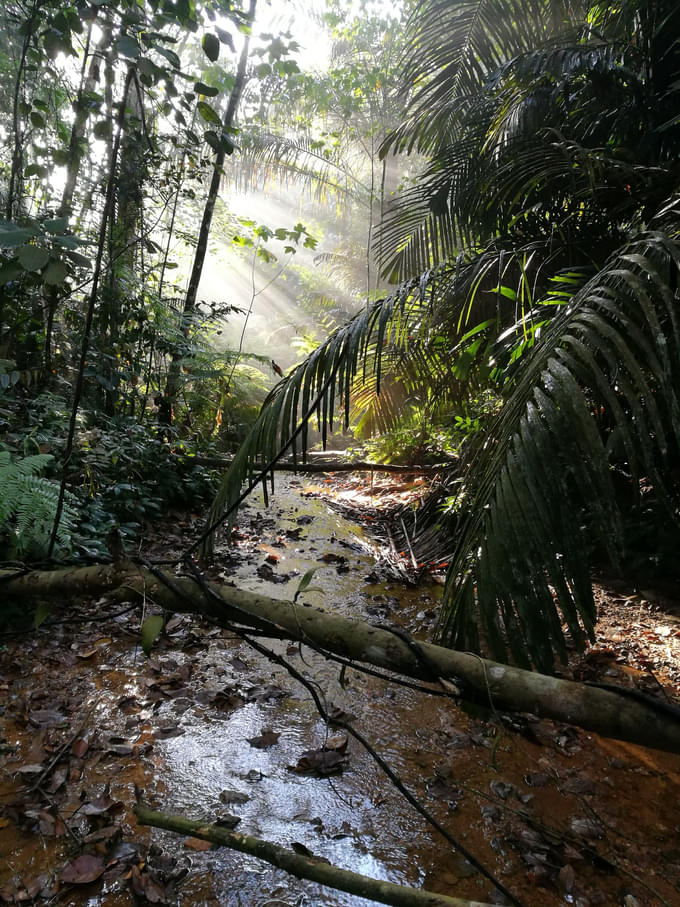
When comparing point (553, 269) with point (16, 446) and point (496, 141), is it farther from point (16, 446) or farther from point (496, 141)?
point (16, 446)

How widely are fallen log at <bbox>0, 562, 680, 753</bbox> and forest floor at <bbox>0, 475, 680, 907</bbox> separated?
16cm

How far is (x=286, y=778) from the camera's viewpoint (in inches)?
75.7

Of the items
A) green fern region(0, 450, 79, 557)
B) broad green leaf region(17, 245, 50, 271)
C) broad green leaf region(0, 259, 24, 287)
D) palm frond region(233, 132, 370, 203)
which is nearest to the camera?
broad green leaf region(17, 245, 50, 271)

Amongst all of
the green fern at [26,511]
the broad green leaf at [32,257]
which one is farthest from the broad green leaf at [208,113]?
the green fern at [26,511]

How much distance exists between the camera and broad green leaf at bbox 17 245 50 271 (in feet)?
4.66

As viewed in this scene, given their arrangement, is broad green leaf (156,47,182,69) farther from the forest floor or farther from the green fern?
the green fern

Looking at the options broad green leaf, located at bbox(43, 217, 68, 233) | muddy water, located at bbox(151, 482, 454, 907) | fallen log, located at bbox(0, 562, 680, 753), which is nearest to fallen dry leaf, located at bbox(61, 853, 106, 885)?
muddy water, located at bbox(151, 482, 454, 907)

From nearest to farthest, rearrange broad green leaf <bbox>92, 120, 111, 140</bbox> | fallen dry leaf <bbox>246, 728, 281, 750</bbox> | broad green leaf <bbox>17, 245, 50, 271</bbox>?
broad green leaf <bbox>17, 245, 50, 271</bbox> → fallen dry leaf <bbox>246, 728, 281, 750</bbox> → broad green leaf <bbox>92, 120, 111, 140</bbox>

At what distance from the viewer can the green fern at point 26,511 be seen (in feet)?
8.81

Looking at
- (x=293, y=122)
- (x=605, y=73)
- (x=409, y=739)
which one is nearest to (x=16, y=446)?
(x=409, y=739)

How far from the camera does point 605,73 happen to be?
2.97m

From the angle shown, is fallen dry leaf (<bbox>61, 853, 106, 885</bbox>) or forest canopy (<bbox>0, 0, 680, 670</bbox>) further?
fallen dry leaf (<bbox>61, 853, 106, 885</bbox>)

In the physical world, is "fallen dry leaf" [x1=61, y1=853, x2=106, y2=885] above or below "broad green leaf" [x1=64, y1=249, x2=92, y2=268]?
below

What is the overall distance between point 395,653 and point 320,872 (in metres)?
0.43
